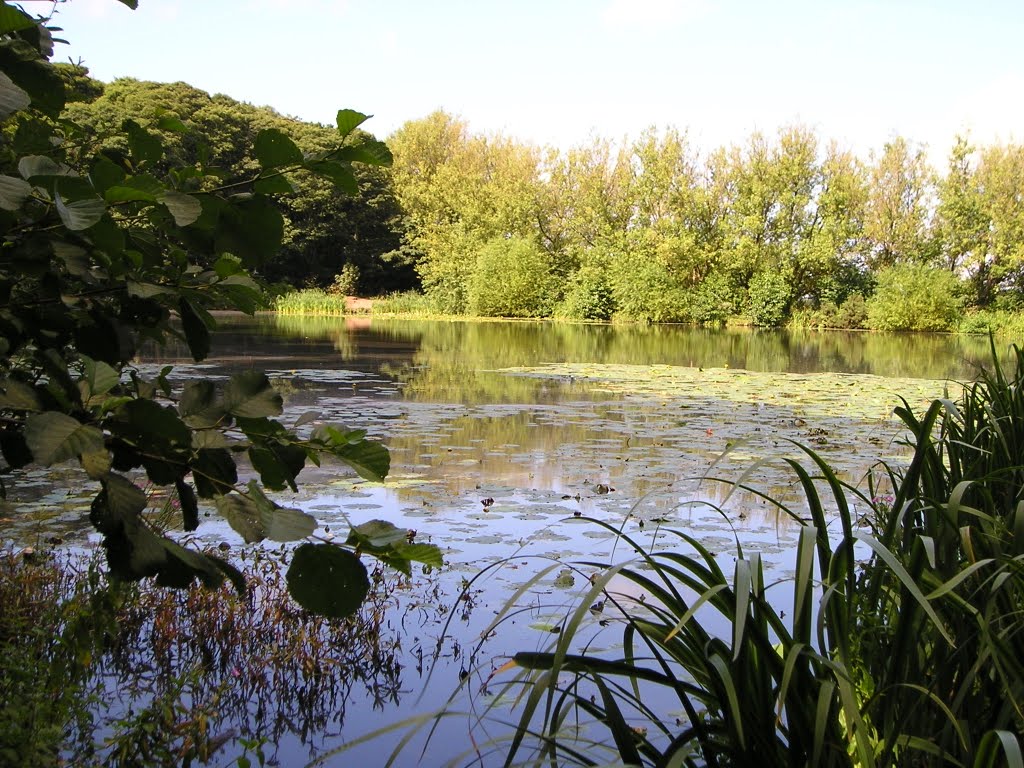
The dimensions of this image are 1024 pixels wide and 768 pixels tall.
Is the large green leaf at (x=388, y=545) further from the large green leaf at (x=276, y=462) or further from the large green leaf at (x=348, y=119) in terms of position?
the large green leaf at (x=348, y=119)

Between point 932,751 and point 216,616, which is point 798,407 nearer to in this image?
point 216,616

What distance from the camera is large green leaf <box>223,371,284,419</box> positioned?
992 mm

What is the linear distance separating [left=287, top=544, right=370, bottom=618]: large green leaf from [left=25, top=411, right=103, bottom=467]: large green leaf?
8.9 inches

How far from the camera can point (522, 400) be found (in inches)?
399

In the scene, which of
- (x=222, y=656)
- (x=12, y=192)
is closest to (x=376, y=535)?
(x=12, y=192)

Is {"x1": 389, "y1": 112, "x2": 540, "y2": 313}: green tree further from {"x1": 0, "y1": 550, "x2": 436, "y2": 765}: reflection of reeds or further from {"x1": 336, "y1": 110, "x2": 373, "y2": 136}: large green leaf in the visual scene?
{"x1": 336, "y1": 110, "x2": 373, "y2": 136}: large green leaf

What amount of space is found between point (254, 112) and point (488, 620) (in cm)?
4206

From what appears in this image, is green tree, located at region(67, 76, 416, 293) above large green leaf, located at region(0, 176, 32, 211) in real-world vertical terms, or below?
above

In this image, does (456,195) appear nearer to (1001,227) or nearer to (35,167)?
(1001,227)

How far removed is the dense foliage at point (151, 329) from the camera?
0.90m

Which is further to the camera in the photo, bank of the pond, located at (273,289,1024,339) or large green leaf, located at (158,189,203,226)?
bank of the pond, located at (273,289,1024,339)

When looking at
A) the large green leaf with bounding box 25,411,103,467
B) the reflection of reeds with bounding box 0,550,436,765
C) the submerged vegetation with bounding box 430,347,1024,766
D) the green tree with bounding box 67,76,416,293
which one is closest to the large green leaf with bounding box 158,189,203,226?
the large green leaf with bounding box 25,411,103,467

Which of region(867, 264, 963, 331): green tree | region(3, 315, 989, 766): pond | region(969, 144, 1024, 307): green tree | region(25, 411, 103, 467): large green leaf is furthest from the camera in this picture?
region(969, 144, 1024, 307): green tree

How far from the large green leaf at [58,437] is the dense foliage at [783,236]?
98.0ft
